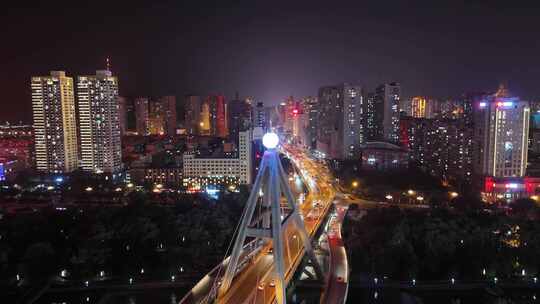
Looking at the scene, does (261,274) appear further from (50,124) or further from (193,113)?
(193,113)

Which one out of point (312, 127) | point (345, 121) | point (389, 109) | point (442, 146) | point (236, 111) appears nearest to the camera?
point (442, 146)

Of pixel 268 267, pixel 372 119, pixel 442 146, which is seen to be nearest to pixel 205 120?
pixel 372 119

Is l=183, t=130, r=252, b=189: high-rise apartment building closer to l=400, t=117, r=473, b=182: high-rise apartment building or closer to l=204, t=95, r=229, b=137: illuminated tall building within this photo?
l=400, t=117, r=473, b=182: high-rise apartment building

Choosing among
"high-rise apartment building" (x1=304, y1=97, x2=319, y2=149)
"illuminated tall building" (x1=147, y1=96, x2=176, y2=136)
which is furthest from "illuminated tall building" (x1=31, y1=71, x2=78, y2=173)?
"illuminated tall building" (x1=147, y1=96, x2=176, y2=136)

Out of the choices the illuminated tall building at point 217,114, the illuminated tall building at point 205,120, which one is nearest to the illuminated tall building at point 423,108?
the illuminated tall building at point 217,114

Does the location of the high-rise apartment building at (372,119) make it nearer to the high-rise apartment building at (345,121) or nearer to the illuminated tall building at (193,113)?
the high-rise apartment building at (345,121)

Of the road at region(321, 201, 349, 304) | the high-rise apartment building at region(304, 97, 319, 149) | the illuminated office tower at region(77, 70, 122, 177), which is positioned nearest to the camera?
the road at region(321, 201, 349, 304)
